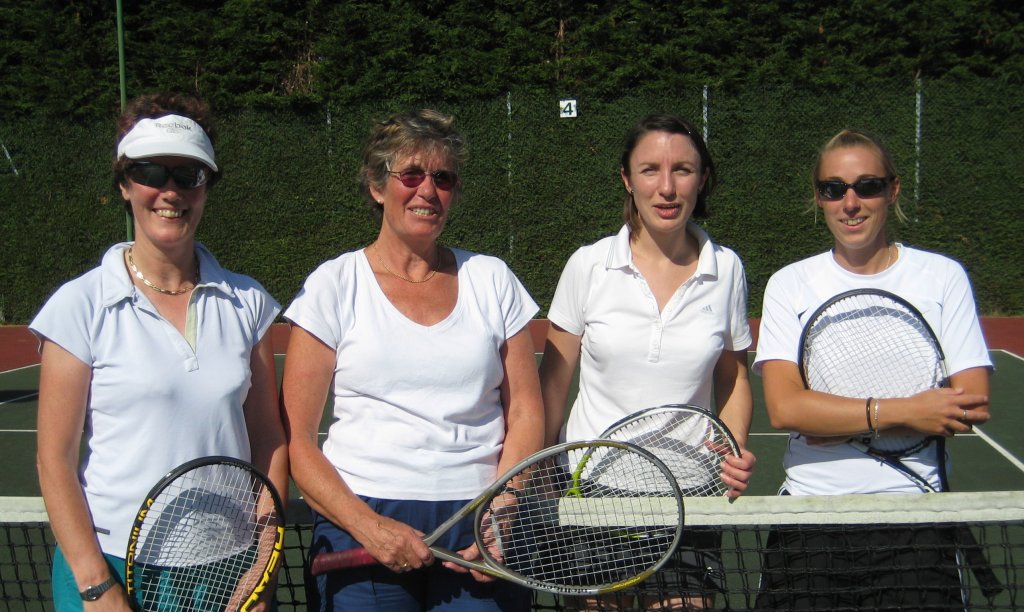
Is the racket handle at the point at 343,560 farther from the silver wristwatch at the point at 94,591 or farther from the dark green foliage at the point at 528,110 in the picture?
the dark green foliage at the point at 528,110

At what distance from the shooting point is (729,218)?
11.1m

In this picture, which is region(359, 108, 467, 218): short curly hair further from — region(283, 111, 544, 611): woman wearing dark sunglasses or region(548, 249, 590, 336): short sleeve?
region(548, 249, 590, 336): short sleeve

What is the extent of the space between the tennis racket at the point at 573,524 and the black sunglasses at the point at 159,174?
31.5 inches

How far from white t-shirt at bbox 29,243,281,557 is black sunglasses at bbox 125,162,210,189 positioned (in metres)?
0.18

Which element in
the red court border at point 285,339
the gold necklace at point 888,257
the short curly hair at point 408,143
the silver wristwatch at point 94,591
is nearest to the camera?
the silver wristwatch at point 94,591

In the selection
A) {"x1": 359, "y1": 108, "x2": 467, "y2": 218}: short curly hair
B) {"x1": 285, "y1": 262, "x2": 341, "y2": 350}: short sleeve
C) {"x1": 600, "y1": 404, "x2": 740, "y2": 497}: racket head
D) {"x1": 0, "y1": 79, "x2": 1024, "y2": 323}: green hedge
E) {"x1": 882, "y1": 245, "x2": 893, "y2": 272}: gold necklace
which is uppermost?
{"x1": 0, "y1": 79, "x2": 1024, "y2": 323}: green hedge

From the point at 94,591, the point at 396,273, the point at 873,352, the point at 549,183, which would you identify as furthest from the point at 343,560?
the point at 549,183

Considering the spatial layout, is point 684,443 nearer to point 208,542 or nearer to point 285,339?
point 208,542

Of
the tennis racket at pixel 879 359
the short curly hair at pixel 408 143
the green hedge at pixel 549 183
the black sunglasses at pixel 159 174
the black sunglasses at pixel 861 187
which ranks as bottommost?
the tennis racket at pixel 879 359

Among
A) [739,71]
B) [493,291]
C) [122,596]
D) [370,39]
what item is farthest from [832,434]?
[370,39]

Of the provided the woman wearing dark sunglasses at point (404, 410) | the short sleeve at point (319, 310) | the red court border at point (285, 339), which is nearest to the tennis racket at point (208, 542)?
the woman wearing dark sunglasses at point (404, 410)

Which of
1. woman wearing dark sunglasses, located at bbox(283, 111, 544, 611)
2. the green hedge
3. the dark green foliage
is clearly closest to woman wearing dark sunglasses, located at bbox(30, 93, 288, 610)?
woman wearing dark sunglasses, located at bbox(283, 111, 544, 611)

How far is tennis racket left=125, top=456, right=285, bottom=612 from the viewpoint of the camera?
5.62ft

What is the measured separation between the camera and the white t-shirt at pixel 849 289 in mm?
1969
